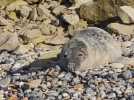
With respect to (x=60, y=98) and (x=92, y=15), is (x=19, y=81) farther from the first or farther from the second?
(x=92, y=15)

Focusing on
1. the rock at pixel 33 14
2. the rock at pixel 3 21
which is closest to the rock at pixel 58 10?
the rock at pixel 33 14

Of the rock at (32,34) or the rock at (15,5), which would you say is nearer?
the rock at (32,34)

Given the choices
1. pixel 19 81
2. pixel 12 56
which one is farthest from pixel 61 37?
pixel 19 81

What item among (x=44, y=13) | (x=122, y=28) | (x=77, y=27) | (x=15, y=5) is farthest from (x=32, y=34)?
(x=122, y=28)

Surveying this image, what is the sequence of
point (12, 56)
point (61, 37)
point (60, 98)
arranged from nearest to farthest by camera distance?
point (60, 98), point (12, 56), point (61, 37)

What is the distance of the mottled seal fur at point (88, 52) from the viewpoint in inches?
311

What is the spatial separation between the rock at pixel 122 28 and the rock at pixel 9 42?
1807mm

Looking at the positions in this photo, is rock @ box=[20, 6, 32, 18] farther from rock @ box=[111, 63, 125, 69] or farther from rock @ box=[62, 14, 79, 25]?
rock @ box=[111, 63, 125, 69]

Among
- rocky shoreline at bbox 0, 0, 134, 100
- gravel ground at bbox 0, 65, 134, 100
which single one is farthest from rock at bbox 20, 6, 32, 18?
gravel ground at bbox 0, 65, 134, 100

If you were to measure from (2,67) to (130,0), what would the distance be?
329cm

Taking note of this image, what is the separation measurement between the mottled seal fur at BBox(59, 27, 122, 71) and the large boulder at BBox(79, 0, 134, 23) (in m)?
2.73

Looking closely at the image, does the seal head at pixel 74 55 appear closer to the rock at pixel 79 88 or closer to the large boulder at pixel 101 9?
the rock at pixel 79 88

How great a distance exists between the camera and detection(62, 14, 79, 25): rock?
11402 millimetres

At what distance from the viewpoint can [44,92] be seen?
7555 millimetres
